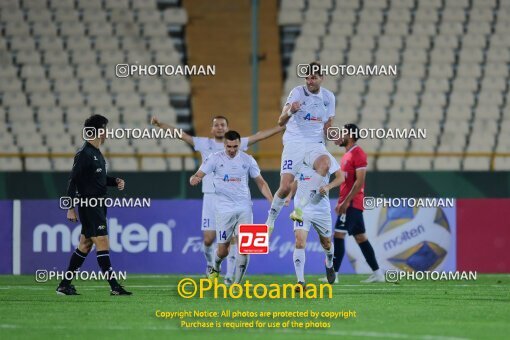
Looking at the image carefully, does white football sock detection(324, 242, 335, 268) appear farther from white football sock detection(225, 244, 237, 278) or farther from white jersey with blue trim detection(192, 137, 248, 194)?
white jersey with blue trim detection(192, 137, 248, 194)

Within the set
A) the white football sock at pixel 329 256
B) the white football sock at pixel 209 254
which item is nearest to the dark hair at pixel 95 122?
the white football sock at pixel 329 256

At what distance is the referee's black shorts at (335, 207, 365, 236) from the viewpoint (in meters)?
15.3

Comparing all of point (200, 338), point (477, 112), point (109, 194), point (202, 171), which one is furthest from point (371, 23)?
point (200, 338)

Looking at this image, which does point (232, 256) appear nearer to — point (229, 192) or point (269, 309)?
point (229, 192)

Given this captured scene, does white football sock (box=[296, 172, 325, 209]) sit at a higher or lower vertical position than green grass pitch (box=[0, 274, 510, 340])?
higher

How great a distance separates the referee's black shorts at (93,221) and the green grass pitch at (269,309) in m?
0.74

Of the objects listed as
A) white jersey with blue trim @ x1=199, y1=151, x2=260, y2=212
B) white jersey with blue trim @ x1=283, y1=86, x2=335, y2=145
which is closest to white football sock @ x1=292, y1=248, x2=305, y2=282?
white jersey with blue trim @ x1=199, y1=151, x2=260, y2=212

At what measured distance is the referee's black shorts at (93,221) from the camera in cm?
1293

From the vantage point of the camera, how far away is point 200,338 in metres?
9.00

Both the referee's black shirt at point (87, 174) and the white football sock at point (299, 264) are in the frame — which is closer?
the referee's black shirt at point (87, 174)

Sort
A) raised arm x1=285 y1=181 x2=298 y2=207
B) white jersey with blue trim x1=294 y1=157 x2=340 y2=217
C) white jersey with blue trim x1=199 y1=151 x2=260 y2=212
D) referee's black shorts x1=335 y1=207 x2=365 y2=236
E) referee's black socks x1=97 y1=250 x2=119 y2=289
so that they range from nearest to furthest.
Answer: referee's black socks x1=97 y1=250 x2=119 y2=289
white jersey with blue trim x1=294 y1=157 x2=340 y2=217
raised arm x1=285 y1=181 x2=298 y2=207
white jersey with blue trim x1=199 y1=151 x2=260 y2=212
referee's black shorts x1=335 y1=207 x2=365 y2=236

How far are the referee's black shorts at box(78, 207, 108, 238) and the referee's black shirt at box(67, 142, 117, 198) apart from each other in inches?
7.0

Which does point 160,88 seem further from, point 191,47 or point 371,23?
point 371,23

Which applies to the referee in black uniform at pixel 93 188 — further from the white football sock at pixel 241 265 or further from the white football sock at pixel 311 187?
the white football sock at pixel 311 187
